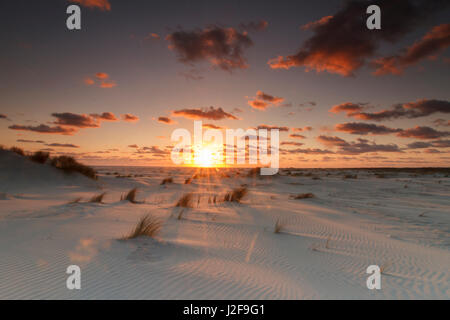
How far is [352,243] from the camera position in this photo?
16.6 feet

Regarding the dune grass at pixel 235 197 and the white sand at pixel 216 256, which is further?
the dune grass at pixel 235 197

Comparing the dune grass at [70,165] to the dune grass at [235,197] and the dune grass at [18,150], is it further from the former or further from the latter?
the dune grass at [235,197]

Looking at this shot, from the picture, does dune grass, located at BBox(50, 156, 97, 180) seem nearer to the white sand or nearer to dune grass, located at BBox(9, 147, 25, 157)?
dune grass, located at BBox(9, 147, 25, 157)

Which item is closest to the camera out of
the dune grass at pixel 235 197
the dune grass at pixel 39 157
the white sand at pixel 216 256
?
the white sand at pixel 216 256

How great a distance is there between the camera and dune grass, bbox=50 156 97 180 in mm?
14915

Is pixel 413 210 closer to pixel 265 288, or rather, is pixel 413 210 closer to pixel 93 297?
pixel 265 288

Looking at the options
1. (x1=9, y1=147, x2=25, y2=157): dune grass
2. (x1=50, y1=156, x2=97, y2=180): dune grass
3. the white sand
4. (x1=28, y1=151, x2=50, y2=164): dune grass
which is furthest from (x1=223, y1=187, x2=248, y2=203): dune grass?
(x1=9, y1=147, x2=25, y2=157): dune grass

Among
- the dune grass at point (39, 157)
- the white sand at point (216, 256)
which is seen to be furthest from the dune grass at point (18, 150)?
the white sand at point (216, 256)

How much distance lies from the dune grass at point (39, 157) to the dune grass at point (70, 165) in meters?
0.47

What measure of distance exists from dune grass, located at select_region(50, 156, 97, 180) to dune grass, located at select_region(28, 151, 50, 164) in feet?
1.54

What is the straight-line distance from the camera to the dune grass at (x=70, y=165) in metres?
14.9

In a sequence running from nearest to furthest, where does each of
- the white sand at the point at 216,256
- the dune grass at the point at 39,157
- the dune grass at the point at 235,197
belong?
the white sand at the point at 216,256
the dune grass at the point at 235,197
the dune grass at the point at 39,157
